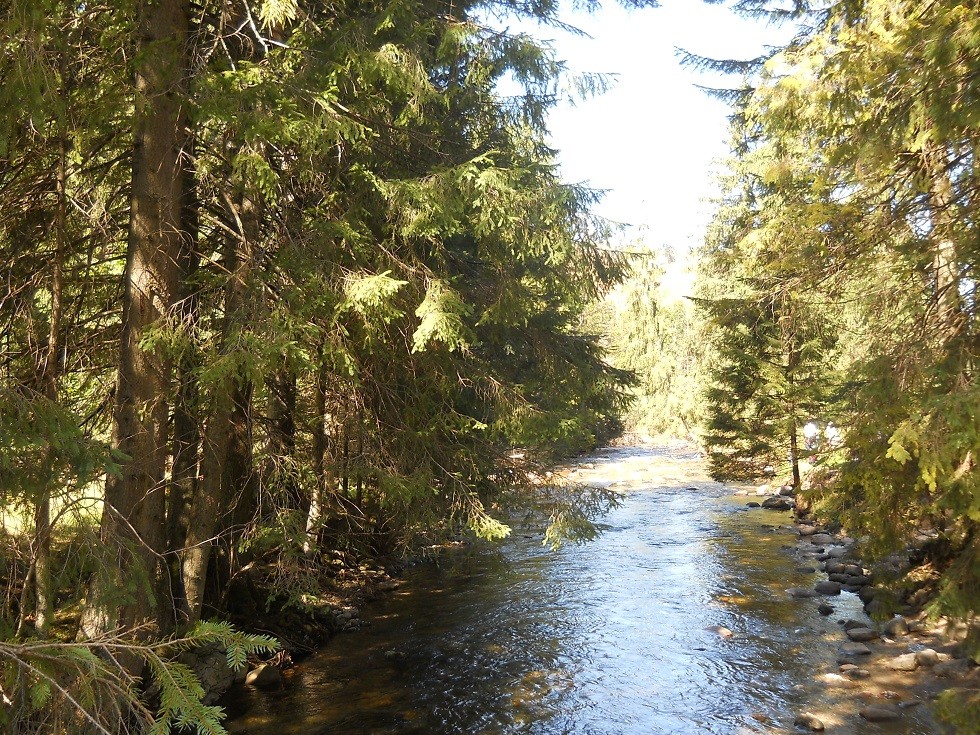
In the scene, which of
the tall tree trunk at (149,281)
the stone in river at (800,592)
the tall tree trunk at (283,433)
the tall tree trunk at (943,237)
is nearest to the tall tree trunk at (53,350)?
the tall tree trunk at (149,281)

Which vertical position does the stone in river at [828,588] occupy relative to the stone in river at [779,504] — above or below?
below

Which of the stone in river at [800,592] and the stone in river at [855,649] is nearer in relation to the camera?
the stone in river at [855,649]

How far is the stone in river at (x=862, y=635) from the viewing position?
8.86m

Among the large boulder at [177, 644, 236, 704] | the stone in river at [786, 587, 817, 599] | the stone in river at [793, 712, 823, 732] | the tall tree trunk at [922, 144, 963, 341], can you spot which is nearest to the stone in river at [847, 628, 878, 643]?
the stone in river at [786, 587, 817, 599]

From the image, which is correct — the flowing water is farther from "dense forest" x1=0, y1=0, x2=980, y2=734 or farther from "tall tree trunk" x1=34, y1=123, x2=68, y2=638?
"tall tree trunk" x1=34, y1=123, x2=68, y2=638

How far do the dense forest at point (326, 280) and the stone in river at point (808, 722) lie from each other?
183cm

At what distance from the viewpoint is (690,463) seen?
91.7 ft

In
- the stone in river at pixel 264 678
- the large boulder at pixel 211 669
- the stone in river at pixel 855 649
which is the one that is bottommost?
the stone in river at pixel 855 649

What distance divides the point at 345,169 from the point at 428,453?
340cm

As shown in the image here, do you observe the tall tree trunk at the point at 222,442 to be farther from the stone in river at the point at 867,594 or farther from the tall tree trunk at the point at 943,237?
the stone in river at the point at 867,594

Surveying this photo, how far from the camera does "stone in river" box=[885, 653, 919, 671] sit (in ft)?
25.8

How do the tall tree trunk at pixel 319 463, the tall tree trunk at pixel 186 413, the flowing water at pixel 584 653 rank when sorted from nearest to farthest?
the tall tree trunk at pixel 186 413
the flowing water at pixel 584 653
the tall tree trunk at pixel 319 463

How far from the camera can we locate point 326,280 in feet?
23.0

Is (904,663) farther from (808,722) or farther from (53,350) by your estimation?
(53,350)
